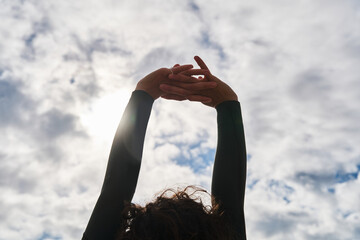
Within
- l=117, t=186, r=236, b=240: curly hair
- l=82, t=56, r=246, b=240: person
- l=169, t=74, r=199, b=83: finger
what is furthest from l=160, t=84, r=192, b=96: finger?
l=117, t=186, r=236, b=240: curly hair

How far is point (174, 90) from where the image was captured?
507cm

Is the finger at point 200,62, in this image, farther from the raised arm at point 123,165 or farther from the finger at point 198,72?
the raised arm at point 123,165

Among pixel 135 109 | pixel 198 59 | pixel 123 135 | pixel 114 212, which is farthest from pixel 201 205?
pixel 198 59

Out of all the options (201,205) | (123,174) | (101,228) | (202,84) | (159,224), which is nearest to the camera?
(159,224)

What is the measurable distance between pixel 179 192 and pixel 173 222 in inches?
23.8

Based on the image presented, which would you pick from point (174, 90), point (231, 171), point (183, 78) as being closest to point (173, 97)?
point (174, 90)

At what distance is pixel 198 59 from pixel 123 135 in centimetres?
182

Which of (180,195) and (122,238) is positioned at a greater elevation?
(180,195)

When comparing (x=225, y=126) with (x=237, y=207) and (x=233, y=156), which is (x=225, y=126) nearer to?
(x=233, y=156)

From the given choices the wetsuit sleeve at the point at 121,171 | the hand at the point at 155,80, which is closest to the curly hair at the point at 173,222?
the wetsuit sleeve at the point at 121,171

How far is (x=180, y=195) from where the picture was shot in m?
3.47

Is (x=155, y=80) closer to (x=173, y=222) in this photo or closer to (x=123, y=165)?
(x=123, y=165)

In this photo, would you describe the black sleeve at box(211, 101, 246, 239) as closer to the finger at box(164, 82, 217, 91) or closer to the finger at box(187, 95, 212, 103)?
the finger at box(187, 95, 212, 103)

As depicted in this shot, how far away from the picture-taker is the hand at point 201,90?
194 inches
